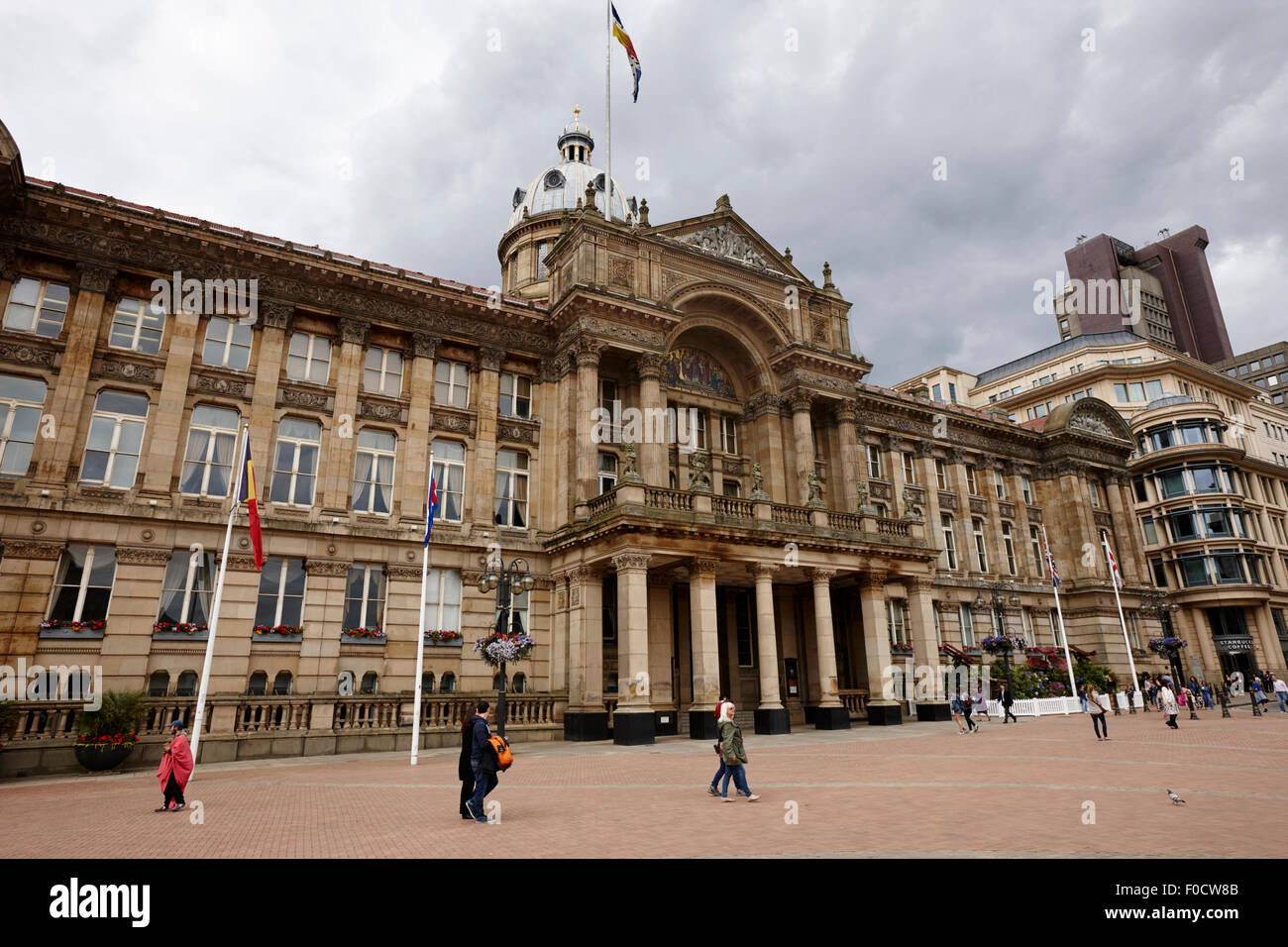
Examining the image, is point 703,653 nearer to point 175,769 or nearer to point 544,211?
point 175,769

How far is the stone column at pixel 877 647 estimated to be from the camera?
30.2 meters

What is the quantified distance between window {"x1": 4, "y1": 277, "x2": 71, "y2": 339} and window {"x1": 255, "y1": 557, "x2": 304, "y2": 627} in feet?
34.7

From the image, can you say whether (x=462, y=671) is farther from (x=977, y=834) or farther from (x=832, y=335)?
(x=832, y=335)

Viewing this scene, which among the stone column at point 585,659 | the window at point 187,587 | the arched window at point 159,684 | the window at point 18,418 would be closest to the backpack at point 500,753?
the stone column at point 585,659

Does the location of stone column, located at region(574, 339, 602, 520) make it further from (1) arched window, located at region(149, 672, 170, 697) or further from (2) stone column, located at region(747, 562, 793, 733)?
(1) arched window, located at region(149, 672, 170, 697)

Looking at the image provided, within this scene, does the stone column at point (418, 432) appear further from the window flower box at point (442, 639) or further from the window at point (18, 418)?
the window at point (18, 418)

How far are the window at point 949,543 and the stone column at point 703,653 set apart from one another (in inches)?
878

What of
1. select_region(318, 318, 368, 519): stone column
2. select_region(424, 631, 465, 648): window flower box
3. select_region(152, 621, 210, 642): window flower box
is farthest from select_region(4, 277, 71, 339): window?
select_region(424, 631, 465, 648): window flower box

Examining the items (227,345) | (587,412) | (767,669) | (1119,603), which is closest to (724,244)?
(587,412)

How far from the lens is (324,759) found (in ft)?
69.1

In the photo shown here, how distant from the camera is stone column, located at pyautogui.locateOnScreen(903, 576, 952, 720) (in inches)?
1239
